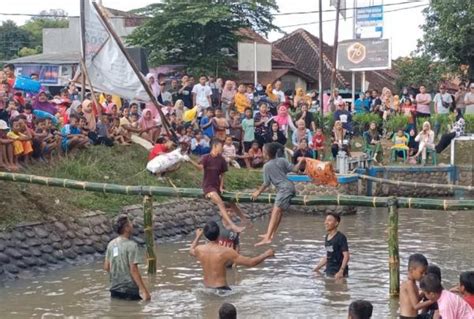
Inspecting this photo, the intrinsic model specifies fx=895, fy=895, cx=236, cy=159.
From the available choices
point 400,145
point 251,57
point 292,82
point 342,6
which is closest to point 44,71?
point 292,82

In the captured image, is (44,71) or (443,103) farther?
(44,71)

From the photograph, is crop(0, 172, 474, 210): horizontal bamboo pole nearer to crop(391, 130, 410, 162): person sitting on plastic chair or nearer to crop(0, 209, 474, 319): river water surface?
crop(0, 209, 474, 319): river water surface

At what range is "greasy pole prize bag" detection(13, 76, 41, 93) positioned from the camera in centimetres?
2122

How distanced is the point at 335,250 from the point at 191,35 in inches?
1005

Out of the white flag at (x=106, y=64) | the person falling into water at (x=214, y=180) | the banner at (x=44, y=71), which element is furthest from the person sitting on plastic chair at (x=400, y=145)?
the banner at (x=44, y=71)

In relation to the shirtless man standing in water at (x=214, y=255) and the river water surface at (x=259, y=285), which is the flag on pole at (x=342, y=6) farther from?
the shirtless man standing in water at (x=214, y=255)

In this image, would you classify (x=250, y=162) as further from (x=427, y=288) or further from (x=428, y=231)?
(x=427, y=288)

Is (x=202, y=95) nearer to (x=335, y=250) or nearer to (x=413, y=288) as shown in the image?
(x=335, y=250)

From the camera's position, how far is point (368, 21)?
4200 centimetres

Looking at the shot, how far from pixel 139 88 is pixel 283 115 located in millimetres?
9578

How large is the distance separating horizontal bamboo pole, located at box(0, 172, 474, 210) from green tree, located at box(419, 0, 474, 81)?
24890 millimetres

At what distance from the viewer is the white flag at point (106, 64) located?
17.0 m

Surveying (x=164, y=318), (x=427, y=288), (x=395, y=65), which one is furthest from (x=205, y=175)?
(x=395, y=65)

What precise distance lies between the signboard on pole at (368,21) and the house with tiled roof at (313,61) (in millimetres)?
6250
